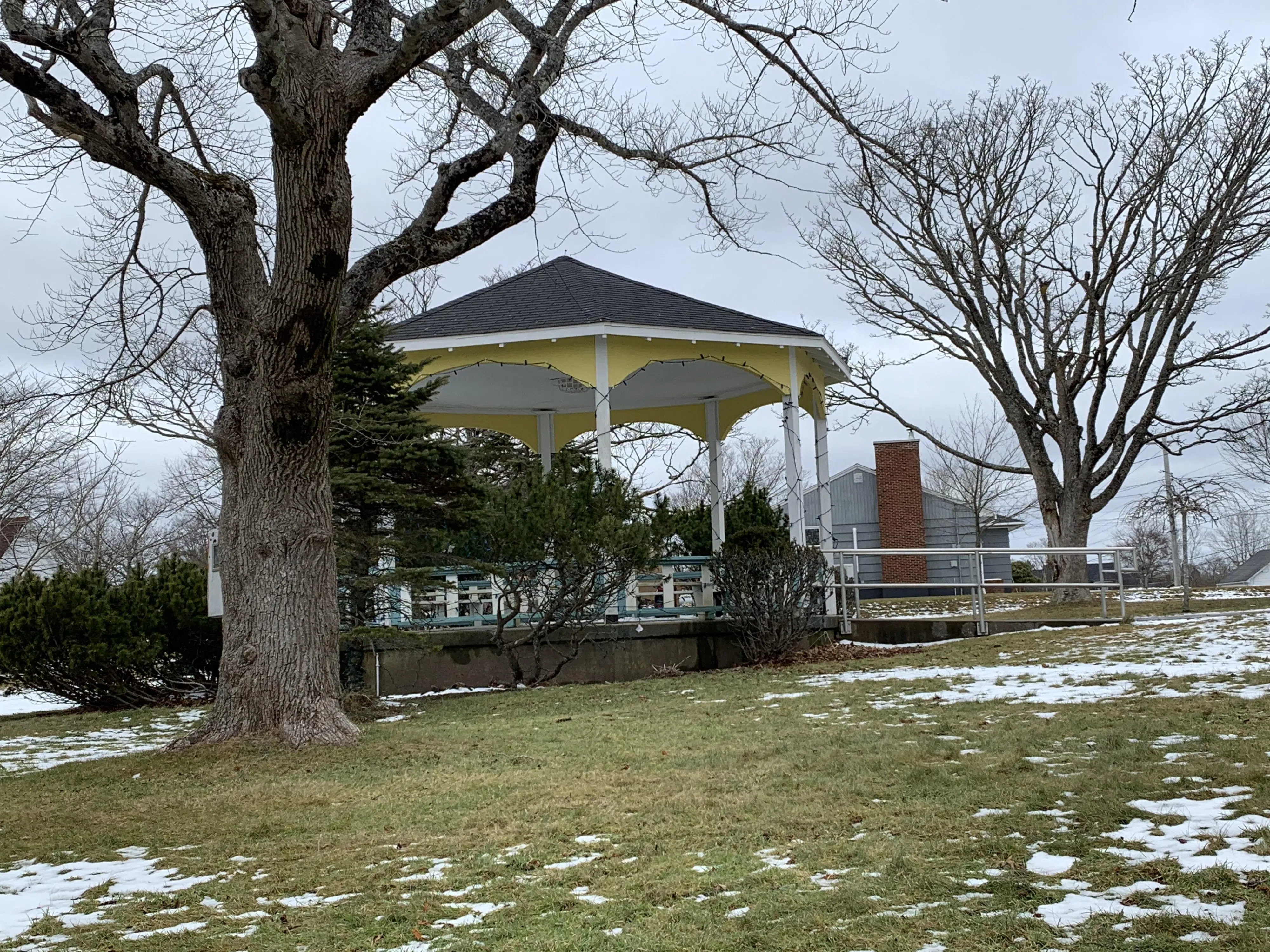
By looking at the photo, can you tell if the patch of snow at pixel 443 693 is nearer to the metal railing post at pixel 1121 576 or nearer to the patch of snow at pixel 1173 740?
the patch of snow at pixel 1173 740

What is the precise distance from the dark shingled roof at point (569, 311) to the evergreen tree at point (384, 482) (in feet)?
4.67

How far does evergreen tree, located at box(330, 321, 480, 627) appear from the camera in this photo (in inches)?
404

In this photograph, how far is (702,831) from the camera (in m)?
4.67

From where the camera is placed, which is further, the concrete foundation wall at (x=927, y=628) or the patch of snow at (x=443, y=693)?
the concrete foundation wall at (x=927, y=628)

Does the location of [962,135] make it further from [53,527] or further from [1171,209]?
[53,527]

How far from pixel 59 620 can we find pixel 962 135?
16.7m

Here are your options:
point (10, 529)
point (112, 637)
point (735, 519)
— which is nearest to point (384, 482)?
point (112, 637)

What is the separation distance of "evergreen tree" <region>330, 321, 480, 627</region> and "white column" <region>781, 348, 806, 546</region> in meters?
4.55

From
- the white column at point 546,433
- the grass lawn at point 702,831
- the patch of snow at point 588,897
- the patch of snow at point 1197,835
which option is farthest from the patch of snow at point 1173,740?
the white column at point 546,433

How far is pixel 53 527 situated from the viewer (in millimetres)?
28562

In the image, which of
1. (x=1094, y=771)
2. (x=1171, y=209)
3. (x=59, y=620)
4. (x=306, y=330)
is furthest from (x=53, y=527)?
(x=1094, y=771)

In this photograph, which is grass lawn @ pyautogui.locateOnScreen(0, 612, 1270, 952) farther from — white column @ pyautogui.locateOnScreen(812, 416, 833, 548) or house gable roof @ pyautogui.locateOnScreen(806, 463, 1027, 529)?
house gable roof @ pyautogui.locateOnScreen(806, 463, 1027, 529)

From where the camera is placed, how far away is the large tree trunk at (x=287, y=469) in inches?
294

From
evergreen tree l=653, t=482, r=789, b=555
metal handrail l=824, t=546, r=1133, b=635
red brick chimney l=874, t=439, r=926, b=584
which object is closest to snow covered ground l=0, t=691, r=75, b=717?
evergreen tree l=653, t=482, r=789, b=555
